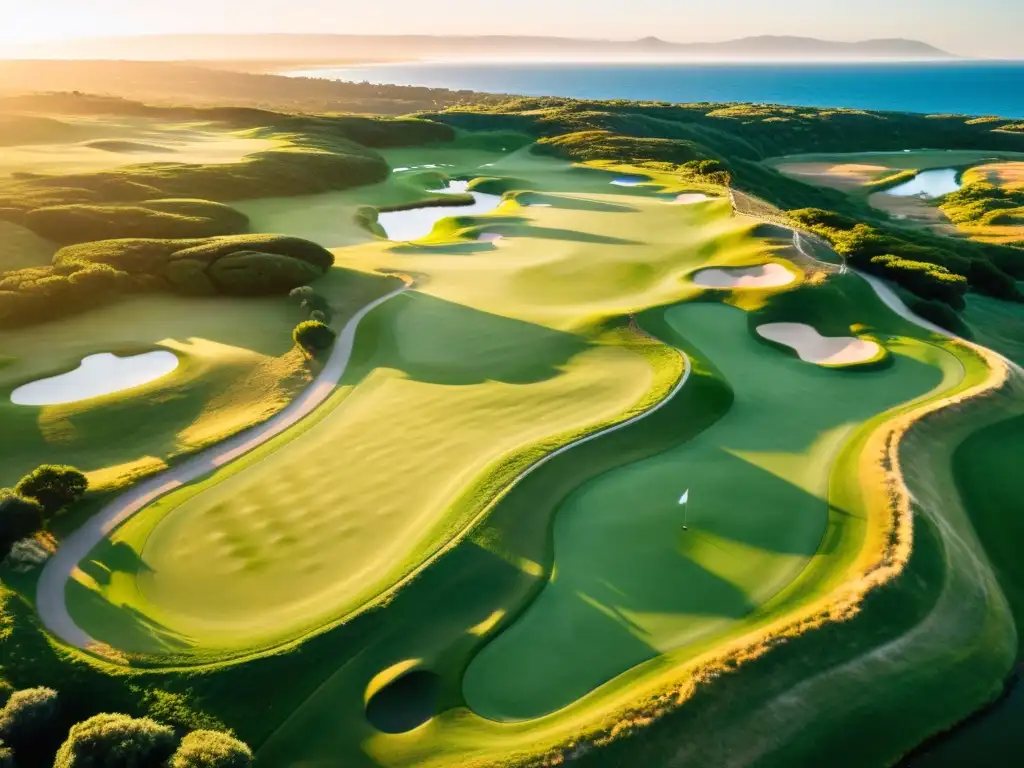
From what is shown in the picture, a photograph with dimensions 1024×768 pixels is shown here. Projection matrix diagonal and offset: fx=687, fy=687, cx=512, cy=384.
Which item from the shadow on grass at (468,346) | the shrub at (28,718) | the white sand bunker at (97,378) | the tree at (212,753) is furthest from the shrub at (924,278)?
the shrub at (28,718)

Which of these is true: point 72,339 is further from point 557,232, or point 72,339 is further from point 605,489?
point 557,232

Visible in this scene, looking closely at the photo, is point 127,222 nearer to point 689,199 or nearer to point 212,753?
point 212,753

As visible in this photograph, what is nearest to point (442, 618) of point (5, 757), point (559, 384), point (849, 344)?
point (5, 757)

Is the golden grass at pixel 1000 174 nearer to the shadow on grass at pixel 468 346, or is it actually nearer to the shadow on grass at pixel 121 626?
the shadow on grass at pixel 468 346

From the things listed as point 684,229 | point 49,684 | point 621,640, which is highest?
point 684,229

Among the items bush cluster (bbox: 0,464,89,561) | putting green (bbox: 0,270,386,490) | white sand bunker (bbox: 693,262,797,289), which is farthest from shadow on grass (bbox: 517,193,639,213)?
bush cluster (bbox: 0,464,89,561)

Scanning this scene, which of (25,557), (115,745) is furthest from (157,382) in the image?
(115,745)
